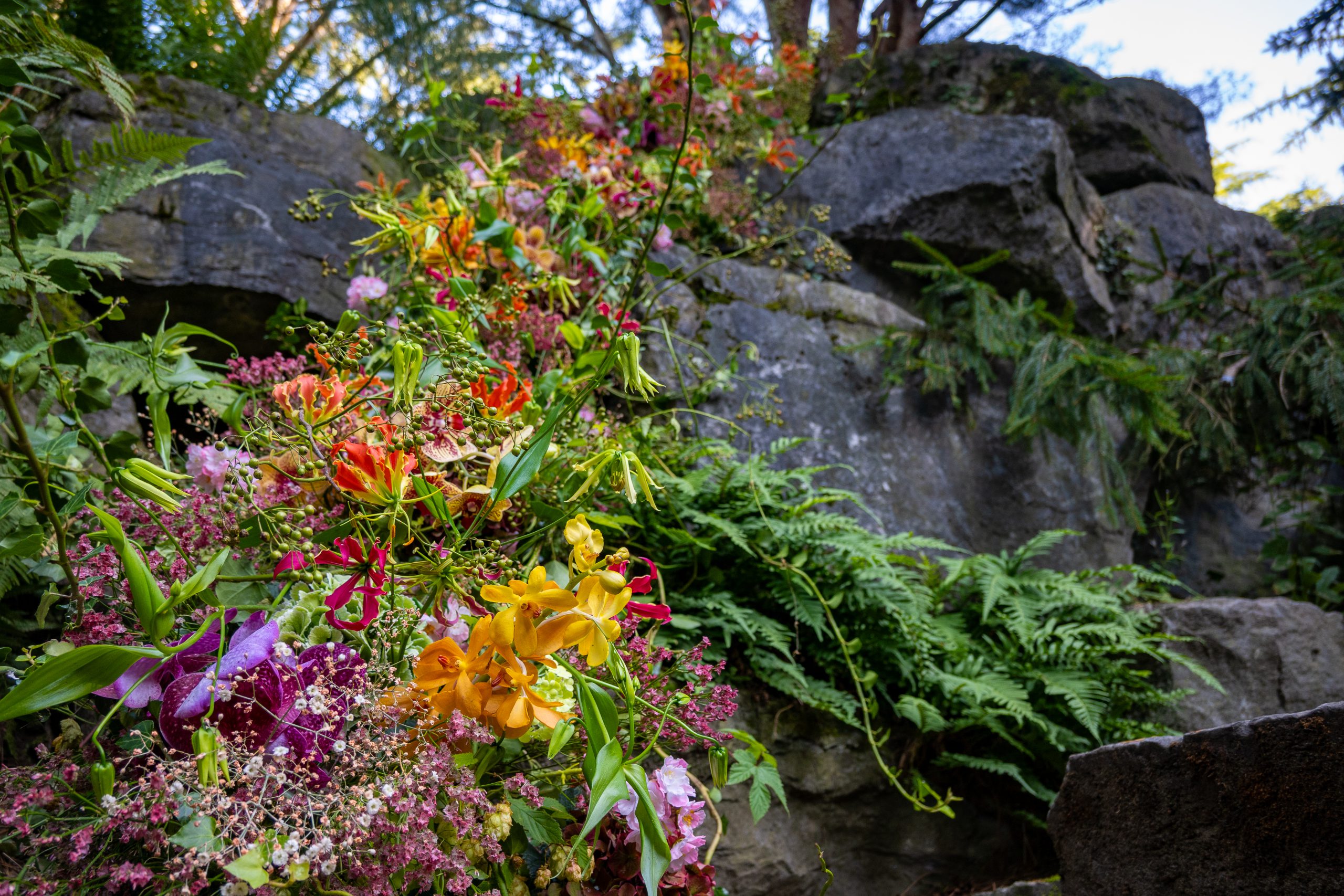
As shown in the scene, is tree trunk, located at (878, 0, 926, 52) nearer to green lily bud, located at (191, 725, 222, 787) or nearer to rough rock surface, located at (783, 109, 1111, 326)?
rough rock surface, located at (783, 109, 1111, 326)

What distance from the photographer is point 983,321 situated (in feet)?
9.82

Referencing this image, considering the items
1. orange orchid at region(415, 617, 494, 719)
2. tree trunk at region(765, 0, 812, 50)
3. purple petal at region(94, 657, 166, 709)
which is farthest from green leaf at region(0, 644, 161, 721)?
tree trunk at region(765, 0, 812, 50)

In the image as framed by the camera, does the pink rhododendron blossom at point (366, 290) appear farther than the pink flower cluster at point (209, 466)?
Yes

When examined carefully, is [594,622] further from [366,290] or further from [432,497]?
[366,290]

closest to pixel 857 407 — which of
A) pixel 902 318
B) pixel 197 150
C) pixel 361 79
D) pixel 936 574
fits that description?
pixel 902 318

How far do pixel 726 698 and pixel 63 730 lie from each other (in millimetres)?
890

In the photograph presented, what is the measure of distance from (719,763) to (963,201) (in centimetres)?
301

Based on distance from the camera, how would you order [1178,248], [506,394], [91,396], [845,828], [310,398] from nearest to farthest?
[91,396] → [310,398] → [506,394] → [845,828] → [1178,248]

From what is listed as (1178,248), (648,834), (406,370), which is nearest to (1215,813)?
(648,834)

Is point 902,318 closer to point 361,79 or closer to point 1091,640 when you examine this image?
point 1091,640

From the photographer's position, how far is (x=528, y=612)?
93 centimetres

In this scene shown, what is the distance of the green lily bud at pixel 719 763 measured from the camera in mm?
1106

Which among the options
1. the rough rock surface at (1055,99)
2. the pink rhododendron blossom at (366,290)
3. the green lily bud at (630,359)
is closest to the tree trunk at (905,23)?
the rough rock surface at (1055,99)

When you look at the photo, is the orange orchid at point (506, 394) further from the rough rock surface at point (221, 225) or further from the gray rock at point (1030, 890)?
the gray rock at point (1030, 890)
